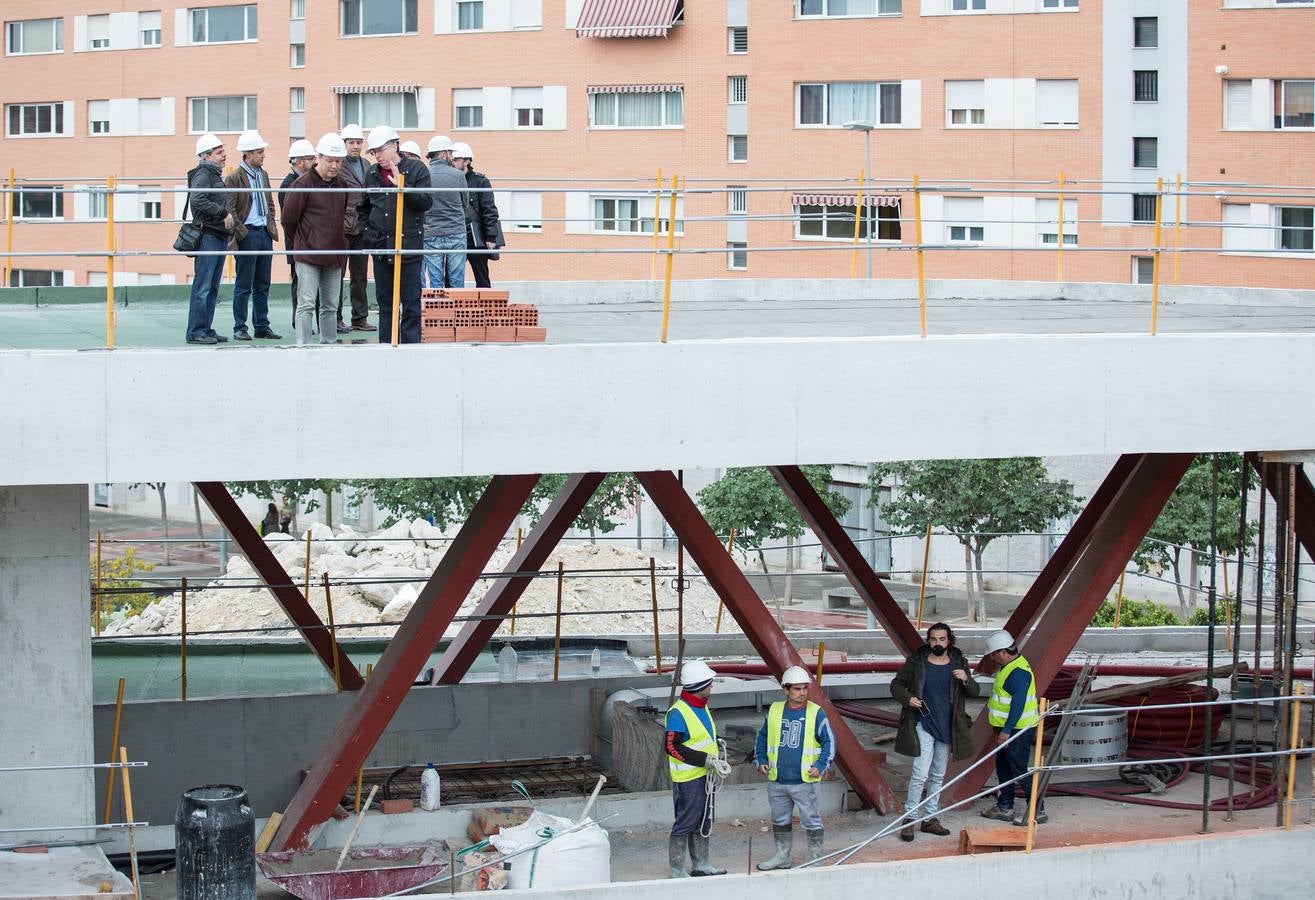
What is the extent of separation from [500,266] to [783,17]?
34.3 ft

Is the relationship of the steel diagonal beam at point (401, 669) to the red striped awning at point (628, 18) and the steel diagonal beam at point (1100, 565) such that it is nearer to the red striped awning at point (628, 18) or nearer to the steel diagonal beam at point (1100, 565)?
the steel diagonal beam at point (1100, 565)

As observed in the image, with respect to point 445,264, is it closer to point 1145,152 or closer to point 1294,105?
point 1145,152

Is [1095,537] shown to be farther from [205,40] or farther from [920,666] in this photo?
[205,40]

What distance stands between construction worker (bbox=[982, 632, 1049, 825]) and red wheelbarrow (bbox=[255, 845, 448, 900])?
14.7ft

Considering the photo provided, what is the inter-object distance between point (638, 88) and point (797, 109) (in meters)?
4.97

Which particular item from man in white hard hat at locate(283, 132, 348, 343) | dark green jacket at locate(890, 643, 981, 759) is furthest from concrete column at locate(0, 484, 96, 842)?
dark green jacket at locate(890, 643, 981, 759)

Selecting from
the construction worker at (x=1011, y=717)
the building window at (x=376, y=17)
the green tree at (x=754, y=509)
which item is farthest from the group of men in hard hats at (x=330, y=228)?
the building window at (x=376, y=17)

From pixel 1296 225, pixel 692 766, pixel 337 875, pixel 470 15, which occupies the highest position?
pixel 470 15

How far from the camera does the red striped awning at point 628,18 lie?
46562 millimetres

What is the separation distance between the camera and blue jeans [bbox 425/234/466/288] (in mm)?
13531

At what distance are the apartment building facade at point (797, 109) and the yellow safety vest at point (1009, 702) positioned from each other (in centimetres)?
2450

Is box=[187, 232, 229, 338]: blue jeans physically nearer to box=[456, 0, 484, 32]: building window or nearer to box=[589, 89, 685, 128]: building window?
box=[589, 89, 685, 128]: building window

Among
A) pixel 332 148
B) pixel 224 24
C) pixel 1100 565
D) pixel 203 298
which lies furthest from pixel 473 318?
pixel 224 24

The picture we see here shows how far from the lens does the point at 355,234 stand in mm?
12867
